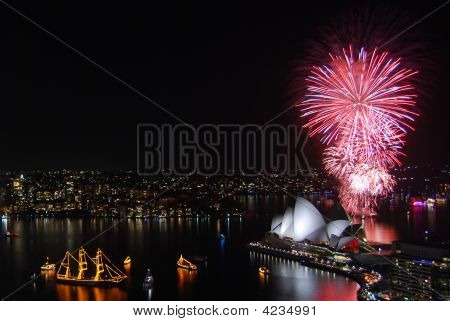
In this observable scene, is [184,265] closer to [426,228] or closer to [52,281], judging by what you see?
[52,281]

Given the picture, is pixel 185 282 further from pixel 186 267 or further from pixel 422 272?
pixel 422 272

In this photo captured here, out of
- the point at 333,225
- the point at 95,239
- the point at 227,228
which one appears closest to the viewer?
the point at 333,225

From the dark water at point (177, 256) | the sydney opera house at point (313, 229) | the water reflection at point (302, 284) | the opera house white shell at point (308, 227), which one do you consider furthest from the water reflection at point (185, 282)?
the opera house white shell at point (308, 227)

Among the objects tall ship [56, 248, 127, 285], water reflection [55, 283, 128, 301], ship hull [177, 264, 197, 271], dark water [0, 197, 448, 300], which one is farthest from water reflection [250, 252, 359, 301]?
tall ship [56, 248, 127, 285]

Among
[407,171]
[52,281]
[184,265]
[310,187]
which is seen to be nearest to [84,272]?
[52,281]

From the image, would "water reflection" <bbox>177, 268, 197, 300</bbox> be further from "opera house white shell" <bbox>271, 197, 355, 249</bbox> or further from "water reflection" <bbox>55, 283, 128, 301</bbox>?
"opera house white shell" <bbox>271, 197, 355, 249</bbox>
